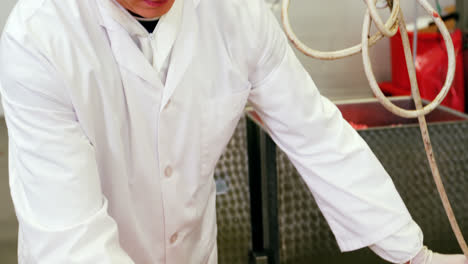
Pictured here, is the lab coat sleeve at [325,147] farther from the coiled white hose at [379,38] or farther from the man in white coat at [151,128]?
the coiled white hose at [379,38]

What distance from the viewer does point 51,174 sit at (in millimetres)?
978

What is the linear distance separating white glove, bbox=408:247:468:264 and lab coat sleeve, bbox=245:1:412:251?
7 centimetres

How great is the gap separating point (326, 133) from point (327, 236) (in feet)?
2.93

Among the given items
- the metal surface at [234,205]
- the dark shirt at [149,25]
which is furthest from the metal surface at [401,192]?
the dark shirt at [149,25]

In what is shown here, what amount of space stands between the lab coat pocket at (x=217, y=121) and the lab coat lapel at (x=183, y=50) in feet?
0.31

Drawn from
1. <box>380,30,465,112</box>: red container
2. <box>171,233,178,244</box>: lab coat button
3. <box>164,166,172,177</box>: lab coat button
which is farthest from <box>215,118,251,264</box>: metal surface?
<box>164,166,172,177</box>: lab coat button

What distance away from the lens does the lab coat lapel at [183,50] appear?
3.90 feet

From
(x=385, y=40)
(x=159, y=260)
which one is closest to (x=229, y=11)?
(x=159, y=260)

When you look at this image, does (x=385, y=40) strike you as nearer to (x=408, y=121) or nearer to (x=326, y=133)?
(x=408, y=121)

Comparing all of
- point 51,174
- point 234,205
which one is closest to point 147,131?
point 51,174

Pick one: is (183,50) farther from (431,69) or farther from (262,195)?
(431,69)

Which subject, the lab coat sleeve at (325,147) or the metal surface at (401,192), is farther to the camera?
the metal surface at (401,192)

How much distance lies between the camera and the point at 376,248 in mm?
1275

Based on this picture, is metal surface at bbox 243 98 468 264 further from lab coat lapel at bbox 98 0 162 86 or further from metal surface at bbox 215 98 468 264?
lab coat lapel at bbox 98 0 162 86
